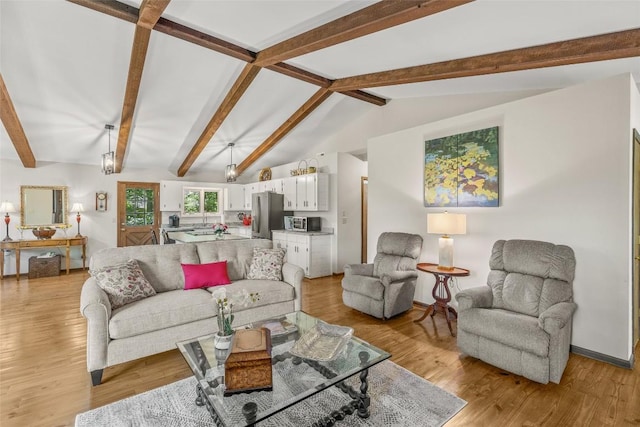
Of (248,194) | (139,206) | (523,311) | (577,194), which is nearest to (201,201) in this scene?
(248,194)

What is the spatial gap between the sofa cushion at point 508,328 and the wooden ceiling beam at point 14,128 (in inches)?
230

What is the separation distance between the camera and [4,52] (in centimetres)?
329

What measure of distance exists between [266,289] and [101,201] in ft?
19.5

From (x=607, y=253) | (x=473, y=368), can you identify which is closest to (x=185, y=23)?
(x=473, y=368)

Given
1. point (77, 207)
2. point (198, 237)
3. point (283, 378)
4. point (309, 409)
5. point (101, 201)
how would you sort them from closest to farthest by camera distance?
1. point (283, 378)
2. point (309, 409)
3. point (198, 237)
4. point (77, 207)
5. point (101, 201)

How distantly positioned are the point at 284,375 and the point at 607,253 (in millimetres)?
3018

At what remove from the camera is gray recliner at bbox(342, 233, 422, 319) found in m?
Answer: 3.70

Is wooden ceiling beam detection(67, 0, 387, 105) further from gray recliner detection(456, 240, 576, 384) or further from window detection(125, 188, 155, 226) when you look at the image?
window detection(125, 188, 155, 226)

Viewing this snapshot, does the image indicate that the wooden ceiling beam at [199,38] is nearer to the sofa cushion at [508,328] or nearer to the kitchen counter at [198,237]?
the kitchen counter at [198,237]

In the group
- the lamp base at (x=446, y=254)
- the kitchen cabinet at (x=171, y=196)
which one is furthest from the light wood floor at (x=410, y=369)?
the kitchen cabinet at (x=171, y=196)

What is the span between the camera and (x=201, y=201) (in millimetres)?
8242

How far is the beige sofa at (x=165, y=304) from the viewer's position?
2.40 meters

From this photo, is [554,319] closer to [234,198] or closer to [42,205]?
[234,198]

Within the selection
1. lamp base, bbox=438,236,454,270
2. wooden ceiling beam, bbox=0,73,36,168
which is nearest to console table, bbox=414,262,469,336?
lamp base, bbox=438,236,454,270
